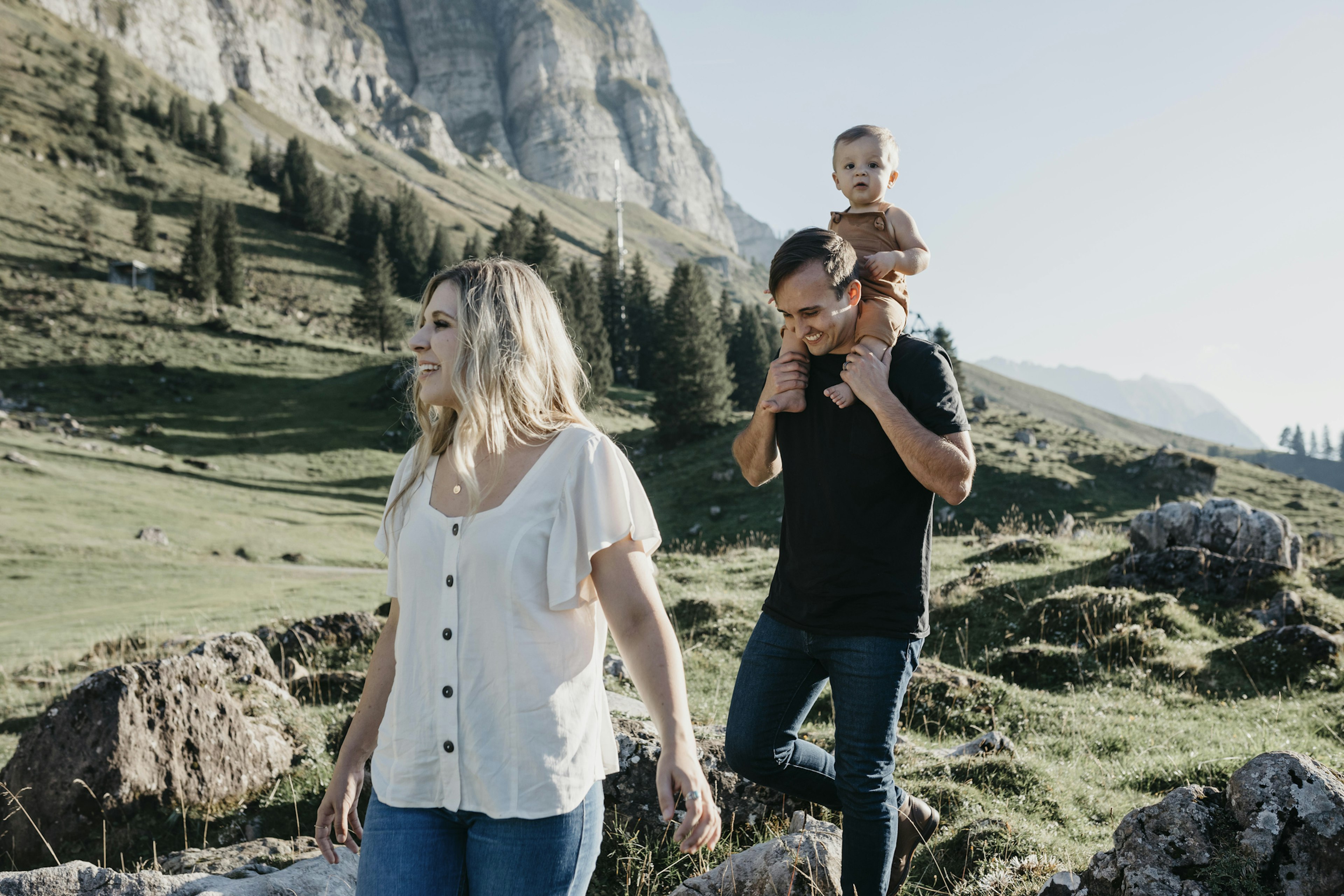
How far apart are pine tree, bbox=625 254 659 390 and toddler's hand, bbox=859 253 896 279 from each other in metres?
66.4

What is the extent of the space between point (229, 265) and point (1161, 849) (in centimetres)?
8114

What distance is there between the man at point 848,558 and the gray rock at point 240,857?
8.63 feet

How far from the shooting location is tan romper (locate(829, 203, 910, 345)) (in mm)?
3580

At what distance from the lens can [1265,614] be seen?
9.77 metres

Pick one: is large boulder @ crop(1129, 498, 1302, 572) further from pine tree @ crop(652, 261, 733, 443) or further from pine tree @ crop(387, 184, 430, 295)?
pine tree @ crop(387, 184, 430, 295)

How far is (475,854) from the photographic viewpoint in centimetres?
229

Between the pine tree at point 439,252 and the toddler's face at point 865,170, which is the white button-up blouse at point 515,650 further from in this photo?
the pine tree at point 439,252

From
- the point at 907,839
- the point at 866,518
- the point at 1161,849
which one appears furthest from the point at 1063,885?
the point at 866,518

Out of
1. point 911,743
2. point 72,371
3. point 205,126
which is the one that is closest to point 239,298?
point 72,371

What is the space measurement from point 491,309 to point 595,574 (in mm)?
972

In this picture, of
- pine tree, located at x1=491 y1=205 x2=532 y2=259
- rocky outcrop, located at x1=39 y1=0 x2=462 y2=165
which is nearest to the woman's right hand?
pine tree, located at x1=491 y1=205 x2=532 y2=259

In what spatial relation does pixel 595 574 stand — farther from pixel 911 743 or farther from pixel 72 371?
pixel 72 371

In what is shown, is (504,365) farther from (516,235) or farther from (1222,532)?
(516,235)

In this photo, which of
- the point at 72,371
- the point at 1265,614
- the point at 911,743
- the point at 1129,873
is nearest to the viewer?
the point at 1129,873
